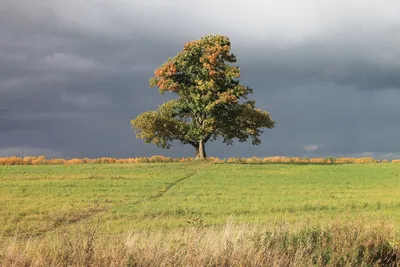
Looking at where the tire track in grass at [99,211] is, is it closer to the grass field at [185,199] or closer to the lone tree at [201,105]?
the grass field at [185,199]

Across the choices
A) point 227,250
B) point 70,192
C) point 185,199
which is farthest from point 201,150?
point 227,250

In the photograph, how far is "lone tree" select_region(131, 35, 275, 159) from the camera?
5966 centimetres

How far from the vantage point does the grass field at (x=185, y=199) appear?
2161cm

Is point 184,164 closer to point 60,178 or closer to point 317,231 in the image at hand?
point 60,178

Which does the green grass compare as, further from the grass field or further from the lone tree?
the lone tree

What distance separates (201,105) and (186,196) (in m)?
28.4

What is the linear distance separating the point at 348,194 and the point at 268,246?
23.0 meters

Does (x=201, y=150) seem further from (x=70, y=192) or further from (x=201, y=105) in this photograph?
(x=70, y=192)

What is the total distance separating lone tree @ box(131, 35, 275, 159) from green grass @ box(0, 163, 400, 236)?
8.36 m

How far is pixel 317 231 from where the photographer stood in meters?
14.9

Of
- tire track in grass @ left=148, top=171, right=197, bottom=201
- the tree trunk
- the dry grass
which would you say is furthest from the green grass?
the tree trunk

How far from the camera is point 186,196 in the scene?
3198cm

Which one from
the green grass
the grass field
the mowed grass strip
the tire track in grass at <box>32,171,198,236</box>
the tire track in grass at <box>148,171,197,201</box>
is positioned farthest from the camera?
the tire track in grass at <box>148,171,197,201</box>

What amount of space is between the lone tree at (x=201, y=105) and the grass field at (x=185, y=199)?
8.76 m
